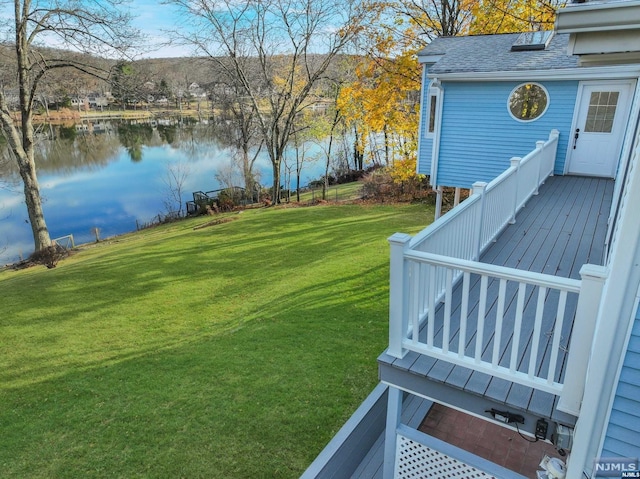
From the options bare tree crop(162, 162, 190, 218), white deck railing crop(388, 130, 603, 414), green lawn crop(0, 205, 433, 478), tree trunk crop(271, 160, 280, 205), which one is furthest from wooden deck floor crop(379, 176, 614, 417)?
bare tree crop(162, 162, 190, 218)

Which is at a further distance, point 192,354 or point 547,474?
point 192,354

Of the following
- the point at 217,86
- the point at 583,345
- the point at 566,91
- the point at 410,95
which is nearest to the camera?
the point at 583,345

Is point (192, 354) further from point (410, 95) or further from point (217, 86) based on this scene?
point (217, 86)

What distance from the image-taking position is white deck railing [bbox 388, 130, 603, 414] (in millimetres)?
2359

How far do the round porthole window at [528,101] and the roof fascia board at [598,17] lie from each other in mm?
7620

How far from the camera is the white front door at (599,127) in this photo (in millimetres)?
7805

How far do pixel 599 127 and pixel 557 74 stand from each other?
143cm

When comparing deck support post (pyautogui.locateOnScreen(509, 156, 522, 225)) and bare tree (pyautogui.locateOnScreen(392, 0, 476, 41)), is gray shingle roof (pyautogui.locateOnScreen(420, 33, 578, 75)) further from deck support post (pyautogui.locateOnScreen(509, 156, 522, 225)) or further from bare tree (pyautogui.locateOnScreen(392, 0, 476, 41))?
bare tree (pyautogui.locateOnScreen(392, 0, 476, 41))

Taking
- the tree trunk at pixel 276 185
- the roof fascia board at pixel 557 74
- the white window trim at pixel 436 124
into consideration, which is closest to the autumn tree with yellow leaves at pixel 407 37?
the white window trim at pixel 436 124

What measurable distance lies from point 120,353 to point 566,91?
9.92 meters

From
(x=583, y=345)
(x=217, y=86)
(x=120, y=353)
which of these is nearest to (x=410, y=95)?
(x=217, y=86)

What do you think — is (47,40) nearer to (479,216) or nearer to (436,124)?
(436,124)

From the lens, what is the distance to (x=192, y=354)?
616 centimetres

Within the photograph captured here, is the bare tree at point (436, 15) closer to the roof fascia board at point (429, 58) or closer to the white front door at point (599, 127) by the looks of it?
the roof fascia board at point (429, 58)
